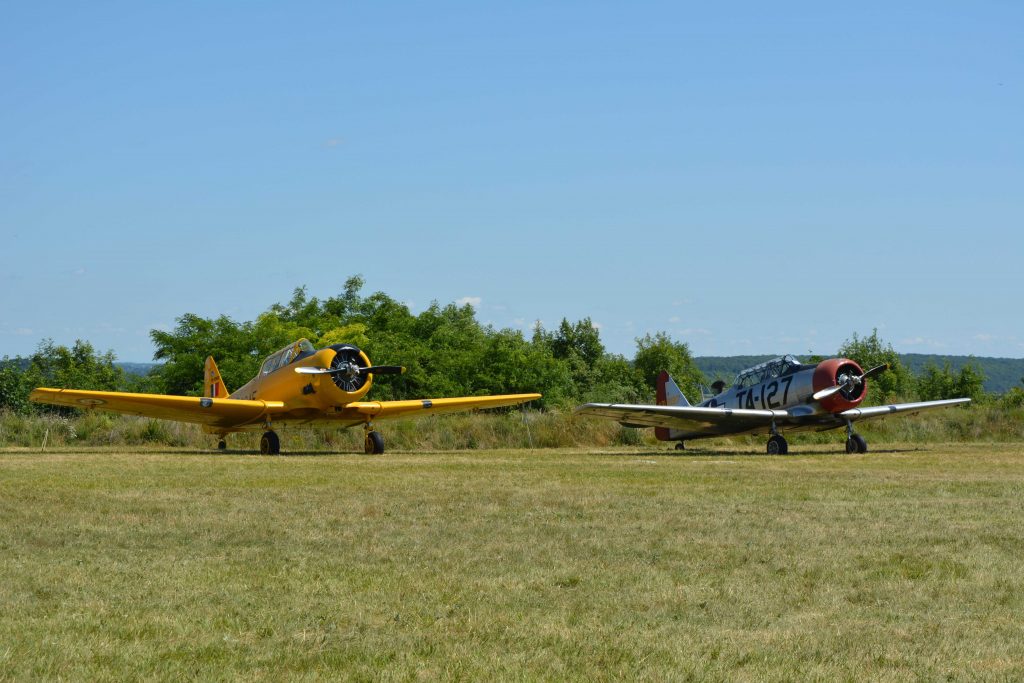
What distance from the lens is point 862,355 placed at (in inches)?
3410

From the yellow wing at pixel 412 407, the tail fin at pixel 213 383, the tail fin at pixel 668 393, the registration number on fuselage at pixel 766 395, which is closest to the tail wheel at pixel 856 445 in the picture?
the registration number on fuselage at pixel 766 395

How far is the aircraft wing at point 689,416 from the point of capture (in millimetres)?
24562

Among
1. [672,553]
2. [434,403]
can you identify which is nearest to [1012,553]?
[672,553]

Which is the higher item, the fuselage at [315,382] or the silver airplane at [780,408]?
the fuselage at [315,382]

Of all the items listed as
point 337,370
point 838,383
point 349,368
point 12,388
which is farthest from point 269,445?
point 12,388

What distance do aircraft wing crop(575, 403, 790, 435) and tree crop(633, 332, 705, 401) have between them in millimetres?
67535

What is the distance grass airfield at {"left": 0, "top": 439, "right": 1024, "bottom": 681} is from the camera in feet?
17.6

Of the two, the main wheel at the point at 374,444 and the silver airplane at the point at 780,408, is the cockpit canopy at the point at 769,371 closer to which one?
the silver airplane at the point at 780,408

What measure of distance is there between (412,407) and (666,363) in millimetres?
74070

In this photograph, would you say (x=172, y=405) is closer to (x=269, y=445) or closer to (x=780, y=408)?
(x=269, y=445)

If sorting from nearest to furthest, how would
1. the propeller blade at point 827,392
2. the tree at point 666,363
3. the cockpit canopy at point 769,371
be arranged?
the propeller blade at point 827,392 → the cockpit canopy at point 769,371 → the tree at point 666,363

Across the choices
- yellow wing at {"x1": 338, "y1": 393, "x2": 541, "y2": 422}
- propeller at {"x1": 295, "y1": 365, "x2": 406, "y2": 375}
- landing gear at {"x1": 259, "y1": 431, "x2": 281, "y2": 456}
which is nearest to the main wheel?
yellow wing at {"x1": 338, "y1": 393, "x2": 541, "y2": 422}

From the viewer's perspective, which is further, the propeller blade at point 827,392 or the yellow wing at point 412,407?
the yellow wing at point 412,407

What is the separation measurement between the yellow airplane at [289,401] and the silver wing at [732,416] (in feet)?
16.7
